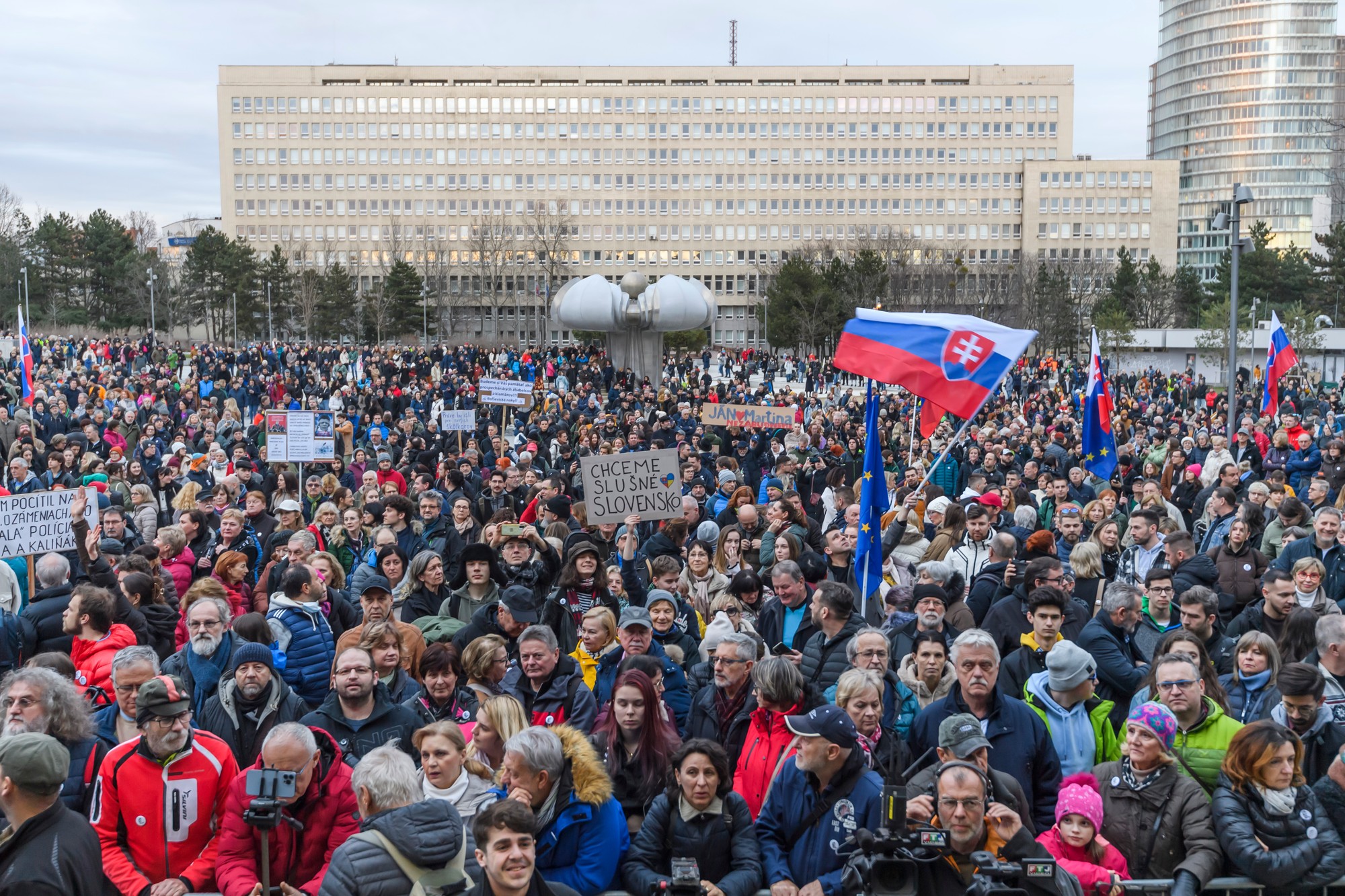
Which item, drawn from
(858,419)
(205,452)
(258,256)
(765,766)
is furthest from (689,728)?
(258,256)

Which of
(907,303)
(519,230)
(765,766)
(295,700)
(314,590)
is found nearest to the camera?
(765,766)

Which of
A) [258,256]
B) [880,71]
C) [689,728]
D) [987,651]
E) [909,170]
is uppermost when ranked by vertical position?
[880,71]

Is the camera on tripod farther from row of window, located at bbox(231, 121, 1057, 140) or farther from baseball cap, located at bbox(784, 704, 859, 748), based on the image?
row of window, located at bbox(231, 121, 1057, 140)

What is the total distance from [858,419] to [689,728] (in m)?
18.7

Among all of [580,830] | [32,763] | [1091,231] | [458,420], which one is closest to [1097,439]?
[458,420]

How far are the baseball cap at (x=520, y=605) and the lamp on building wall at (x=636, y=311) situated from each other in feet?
93.4

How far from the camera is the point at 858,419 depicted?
23938mm

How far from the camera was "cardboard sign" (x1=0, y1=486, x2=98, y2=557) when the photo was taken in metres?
8.17

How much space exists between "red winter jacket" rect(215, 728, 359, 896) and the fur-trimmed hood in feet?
2.18

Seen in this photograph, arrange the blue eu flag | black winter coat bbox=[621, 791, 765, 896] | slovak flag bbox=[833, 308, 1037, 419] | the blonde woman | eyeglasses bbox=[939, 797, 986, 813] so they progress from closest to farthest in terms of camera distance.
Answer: eyeglasses bbox=[939, 797, 986, 813] < black winter coat bbox=[621, 791, 765, 896] < the blonde woman < the blue eu flag < slovak flag bbox=[833, 308, 1037, 419]

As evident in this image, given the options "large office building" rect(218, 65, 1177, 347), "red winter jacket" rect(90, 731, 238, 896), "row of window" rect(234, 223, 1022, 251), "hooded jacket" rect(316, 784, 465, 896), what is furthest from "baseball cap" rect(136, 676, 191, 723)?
"large office building" rect(218, 65, 1177, 347)

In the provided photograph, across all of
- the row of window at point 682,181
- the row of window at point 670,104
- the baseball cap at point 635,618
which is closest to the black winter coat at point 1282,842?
the baseball cap at point 635,618

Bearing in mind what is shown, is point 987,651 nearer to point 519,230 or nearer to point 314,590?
point 314,590

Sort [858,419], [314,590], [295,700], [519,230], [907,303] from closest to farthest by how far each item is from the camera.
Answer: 1. [295,700]
2. [314,590]
3. [858,419]
4. [907,303]
5. [519,230]
